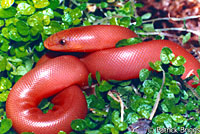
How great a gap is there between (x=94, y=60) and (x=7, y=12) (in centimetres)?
115

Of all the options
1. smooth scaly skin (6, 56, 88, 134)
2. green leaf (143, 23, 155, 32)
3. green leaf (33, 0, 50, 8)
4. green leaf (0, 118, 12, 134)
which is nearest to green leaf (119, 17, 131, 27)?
green leaf (143, 23, 155, 32)

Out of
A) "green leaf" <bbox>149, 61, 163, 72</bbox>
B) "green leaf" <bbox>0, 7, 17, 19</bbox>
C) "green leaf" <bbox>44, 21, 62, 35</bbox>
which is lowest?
"green leaf" <bbox>149, 61, 163, 72</bbox>

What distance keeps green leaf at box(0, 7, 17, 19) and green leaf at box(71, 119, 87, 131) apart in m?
1.46

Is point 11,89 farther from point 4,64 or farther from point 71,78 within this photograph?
point 71,78

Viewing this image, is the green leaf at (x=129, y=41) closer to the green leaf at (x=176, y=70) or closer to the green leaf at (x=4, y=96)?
the green leaf at (x=176, y=70)

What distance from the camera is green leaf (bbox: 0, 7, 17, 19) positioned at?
316 cm

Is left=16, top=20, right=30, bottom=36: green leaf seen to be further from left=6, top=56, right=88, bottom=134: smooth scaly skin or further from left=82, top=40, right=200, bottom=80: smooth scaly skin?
left=82, top=40, right=200, bottom=80: smooth scaly skin

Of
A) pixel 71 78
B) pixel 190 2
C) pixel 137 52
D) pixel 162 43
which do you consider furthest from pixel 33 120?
pixel 190 2

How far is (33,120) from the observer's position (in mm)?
2918

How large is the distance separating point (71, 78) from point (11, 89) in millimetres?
683

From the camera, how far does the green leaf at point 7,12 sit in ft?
10.4

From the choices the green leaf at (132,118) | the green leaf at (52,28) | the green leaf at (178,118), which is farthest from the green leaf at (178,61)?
the green leaf at (52,28)

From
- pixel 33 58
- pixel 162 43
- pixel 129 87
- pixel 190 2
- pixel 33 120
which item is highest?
pixel 190 2

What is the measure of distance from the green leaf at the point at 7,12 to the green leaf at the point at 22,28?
0.19 metres
